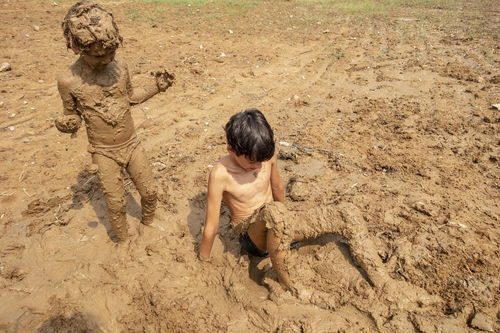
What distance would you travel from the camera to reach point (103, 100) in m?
2.41

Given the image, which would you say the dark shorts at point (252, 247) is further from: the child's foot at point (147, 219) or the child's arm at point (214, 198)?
the child's foot at point (147, 219)

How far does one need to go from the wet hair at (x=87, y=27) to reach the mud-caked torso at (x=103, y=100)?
0.24m

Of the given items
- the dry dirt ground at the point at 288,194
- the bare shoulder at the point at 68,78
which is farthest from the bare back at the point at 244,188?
the bare shoulder at the point at 68,78

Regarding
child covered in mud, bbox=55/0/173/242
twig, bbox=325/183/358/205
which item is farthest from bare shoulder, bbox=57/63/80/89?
twig, bbox=325/183/358/205

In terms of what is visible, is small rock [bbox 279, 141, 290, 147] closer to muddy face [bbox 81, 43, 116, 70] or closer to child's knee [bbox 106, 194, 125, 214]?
child's knee [bbox 106, 194, 125, 214]

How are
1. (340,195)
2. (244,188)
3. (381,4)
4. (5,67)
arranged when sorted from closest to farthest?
(244,188) < (340,195) < (5,67) < (381,4)

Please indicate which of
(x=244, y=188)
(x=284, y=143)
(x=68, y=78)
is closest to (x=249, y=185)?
(x=244, y=188)

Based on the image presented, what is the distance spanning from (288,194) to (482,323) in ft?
5.99

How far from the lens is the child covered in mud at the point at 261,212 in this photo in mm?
2156

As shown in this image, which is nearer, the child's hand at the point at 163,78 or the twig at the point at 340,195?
the child's hand at the point at 163,78

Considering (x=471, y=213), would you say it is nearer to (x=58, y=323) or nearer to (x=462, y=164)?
(x=462, y=164)

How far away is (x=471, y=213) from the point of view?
296cm

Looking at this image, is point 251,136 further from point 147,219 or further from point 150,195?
point 147,219

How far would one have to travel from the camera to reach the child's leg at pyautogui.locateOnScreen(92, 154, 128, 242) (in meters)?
2.55
